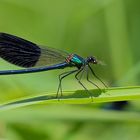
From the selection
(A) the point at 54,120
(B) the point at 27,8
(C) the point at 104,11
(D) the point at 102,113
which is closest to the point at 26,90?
(A) the point at 54,120

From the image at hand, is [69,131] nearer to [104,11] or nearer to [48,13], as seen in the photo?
A: [104,11]

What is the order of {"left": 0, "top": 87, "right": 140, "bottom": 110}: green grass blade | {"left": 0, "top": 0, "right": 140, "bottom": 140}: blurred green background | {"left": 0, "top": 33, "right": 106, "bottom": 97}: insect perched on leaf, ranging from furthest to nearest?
{"left": 0, "top": 33, "right": 106, "bottom": 97}: insect perched on leaf
{"left": 0, "top": 0, "right": 140, "bottom": 140}: blurred green background
{"left": 0, "top": 87, "right": 140, "bottom": 110}: green grass blade

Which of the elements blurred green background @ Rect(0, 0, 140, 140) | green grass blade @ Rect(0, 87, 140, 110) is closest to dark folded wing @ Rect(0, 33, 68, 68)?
blurred green background @ Rect(0, 0, 140, 140)

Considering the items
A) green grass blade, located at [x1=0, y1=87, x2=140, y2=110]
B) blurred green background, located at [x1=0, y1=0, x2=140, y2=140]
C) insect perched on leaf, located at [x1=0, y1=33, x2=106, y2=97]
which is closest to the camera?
green grass blade, located at [x1=0, y1=87, x2=140, y2=110]

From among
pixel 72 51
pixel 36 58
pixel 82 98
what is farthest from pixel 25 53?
pixel 82 98

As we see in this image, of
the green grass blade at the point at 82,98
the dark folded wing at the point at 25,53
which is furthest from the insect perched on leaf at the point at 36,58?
the green grass blade at the point at 82,98

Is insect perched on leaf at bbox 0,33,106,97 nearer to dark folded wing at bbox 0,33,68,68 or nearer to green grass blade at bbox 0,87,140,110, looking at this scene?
dark folded wing at bbox 0,33,68,68

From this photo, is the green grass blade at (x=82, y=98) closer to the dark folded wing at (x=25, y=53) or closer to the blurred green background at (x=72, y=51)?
the blurred green background at (x=72, y=51)

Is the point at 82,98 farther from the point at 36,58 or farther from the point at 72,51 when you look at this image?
the point at 72,51
